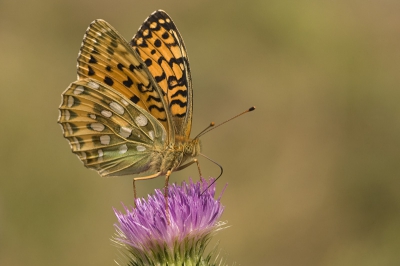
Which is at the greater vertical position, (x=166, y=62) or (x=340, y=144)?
(x=166, y=62)

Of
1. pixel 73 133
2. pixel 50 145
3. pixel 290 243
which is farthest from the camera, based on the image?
pixel 50 145

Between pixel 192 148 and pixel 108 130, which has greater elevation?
pixel 108 130

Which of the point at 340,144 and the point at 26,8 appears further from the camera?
the point at 26,8

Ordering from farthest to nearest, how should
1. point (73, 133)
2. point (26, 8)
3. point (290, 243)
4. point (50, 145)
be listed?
point (26, 8) → point (50, 145) → point (290, 243) → point (73, 133)

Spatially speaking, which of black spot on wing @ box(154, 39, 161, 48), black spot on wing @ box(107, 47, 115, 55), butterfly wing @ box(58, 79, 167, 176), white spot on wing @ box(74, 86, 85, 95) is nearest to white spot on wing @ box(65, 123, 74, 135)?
butterfly wing @ box(58, 79, 167, 176)

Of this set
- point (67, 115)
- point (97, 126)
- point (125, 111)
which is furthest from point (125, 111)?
point (67, 115)

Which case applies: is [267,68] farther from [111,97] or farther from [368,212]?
[111,97]

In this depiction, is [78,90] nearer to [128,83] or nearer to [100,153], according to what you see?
[128,83]

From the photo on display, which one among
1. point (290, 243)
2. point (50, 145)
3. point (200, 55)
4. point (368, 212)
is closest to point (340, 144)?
point (368, 212)

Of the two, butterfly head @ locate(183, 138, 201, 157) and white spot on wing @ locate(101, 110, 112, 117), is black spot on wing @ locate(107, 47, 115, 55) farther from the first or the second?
butterfly head @ locate(183, 138, 201, 157)
